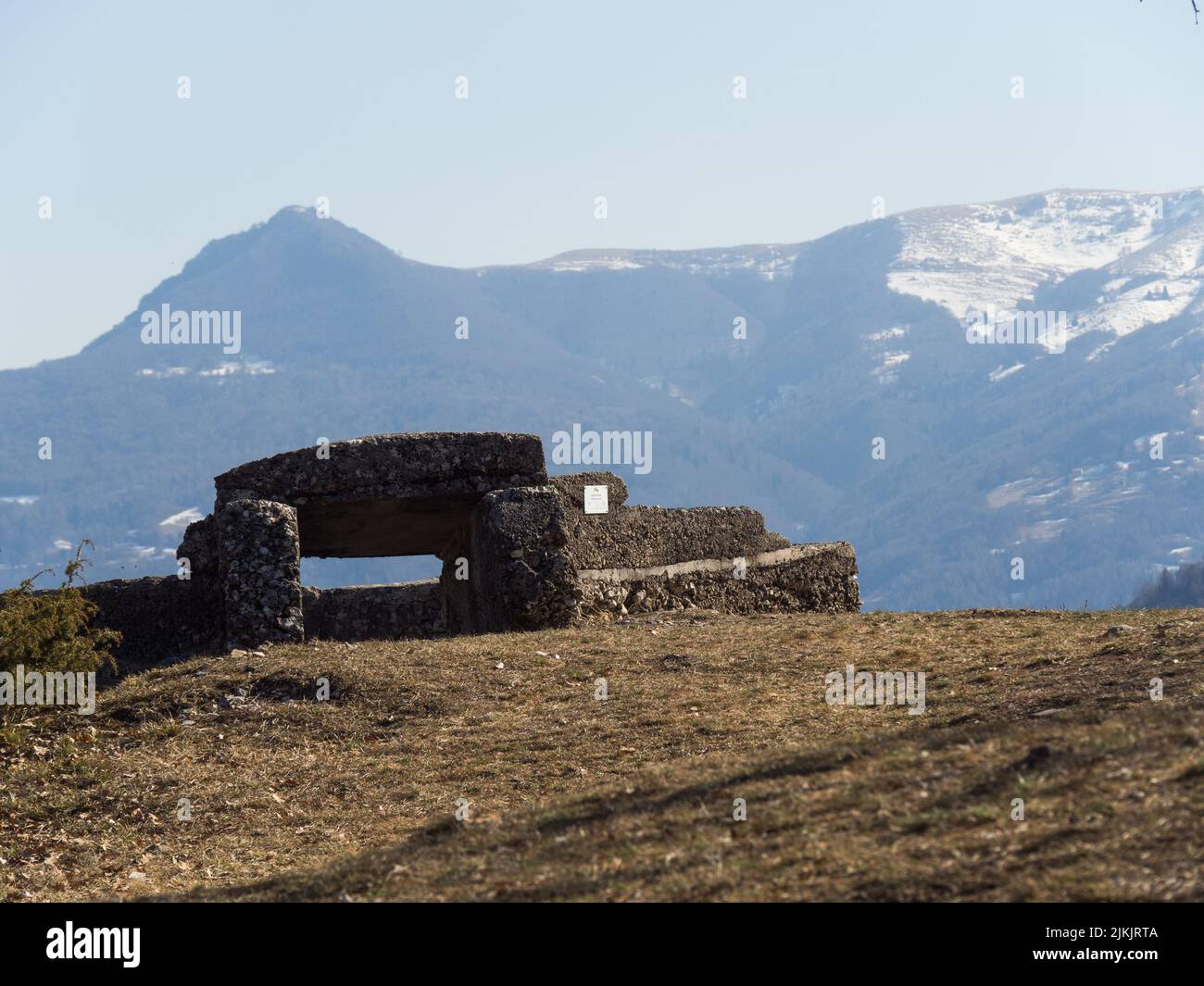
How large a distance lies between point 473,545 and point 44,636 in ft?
15.6

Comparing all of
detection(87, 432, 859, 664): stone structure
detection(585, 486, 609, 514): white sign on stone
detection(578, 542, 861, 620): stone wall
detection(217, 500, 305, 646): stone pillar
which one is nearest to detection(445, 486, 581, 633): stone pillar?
detection(87, 432, 859, 664): stone structure

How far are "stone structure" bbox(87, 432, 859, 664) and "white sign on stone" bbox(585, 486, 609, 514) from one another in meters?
0.06

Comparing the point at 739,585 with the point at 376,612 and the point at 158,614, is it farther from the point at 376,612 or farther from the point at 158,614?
the point at 376,612

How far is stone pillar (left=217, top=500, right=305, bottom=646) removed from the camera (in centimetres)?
1207

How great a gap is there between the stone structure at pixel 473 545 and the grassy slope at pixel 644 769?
0.75 m

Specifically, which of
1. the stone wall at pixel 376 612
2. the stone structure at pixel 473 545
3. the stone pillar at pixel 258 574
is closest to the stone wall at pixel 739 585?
the stone structure at pixel 473 545

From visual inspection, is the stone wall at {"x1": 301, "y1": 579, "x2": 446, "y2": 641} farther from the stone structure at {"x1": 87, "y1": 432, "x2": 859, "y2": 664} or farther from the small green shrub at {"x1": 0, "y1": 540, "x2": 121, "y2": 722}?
the small green shrub at {"x1": 0, "y1": 540, "x2": 121, "y2": 722}

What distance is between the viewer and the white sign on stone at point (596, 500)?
14.0m

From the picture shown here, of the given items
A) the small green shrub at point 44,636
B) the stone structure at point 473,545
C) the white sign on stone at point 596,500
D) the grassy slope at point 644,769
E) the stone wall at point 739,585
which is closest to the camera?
the grassy slope at point 644,769

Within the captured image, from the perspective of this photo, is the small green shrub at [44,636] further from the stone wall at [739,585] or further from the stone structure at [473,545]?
the stone wall at [739,585]

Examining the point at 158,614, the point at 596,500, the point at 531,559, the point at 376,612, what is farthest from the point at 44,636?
the point at 376,612

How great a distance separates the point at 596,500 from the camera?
1409 centimetres

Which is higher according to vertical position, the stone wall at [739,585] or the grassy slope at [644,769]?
the stone wall at [739,585]
